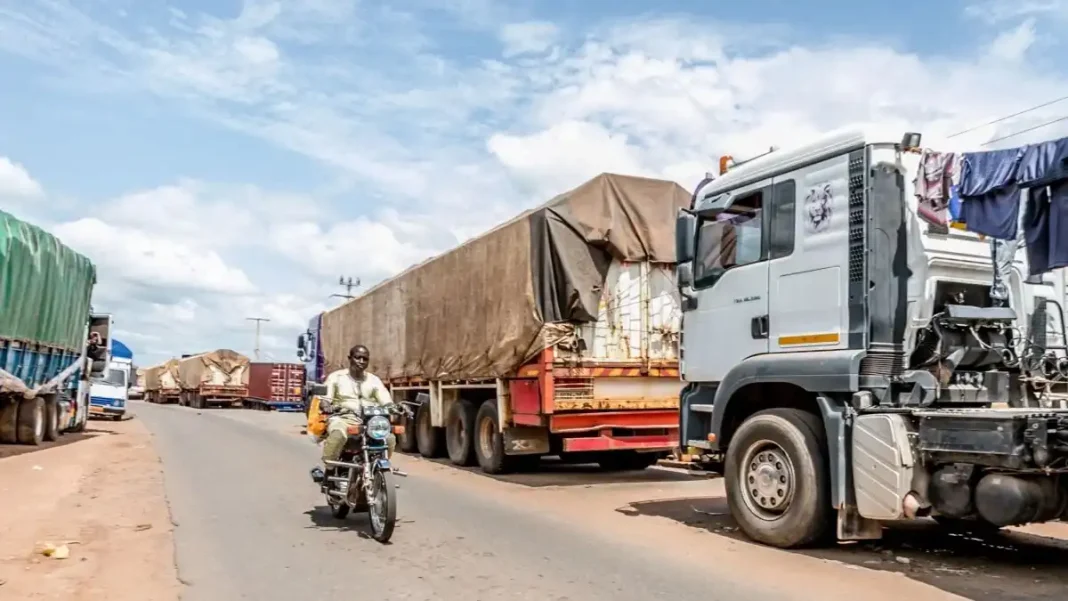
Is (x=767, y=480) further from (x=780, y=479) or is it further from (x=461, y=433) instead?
(x=461, y=433)

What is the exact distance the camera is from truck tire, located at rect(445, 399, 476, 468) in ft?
46.5

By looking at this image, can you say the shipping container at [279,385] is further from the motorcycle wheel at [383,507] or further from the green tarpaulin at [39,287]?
the motorcycle wheel at [383,507]

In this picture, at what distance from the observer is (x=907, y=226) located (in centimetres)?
675

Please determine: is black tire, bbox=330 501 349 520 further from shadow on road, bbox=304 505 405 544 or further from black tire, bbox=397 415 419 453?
black tire, bbox=397 415 419 453

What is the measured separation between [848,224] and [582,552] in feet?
10.8

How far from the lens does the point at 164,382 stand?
60469 mm

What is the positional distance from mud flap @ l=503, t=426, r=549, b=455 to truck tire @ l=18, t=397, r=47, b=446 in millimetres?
10423

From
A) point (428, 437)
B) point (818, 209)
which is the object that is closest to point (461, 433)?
point (428, 437)

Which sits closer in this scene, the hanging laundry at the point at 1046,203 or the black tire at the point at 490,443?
the hanging laundry at the point at 1046,203

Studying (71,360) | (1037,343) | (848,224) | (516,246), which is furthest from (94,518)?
(71,360)

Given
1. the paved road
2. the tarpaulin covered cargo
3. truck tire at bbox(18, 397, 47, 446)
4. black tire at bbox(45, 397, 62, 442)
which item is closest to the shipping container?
black tire at bbox(45, 397, 62, 442)

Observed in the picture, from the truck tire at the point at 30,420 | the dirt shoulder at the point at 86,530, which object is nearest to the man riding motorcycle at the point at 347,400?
the dirt shoulder at the point at 86,530

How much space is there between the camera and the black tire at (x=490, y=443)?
12898 millimetres

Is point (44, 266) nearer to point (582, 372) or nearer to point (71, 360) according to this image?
point (71, 360)
